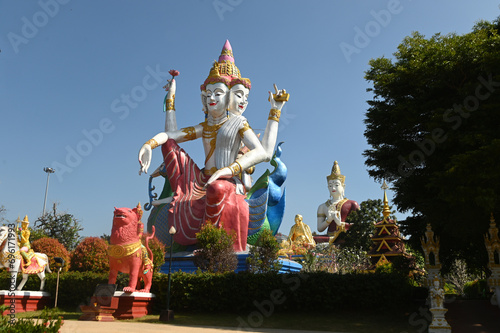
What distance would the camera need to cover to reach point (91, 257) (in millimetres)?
15875

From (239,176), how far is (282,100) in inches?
146

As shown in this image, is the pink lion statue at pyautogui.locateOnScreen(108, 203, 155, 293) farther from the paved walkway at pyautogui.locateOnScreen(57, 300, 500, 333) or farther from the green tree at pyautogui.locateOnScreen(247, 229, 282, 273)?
the green tree at pyautogui.locateOnScreen(247, 229, 282, 273)

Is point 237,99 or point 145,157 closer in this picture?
point 145,157

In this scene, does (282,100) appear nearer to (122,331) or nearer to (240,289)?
(240,289)

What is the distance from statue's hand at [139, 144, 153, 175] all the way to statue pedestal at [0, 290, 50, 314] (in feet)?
17.8

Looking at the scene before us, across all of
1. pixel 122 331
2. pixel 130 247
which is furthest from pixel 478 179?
pixel 130 247

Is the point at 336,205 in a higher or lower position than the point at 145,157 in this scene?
higher

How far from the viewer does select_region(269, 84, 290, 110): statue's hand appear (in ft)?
59.8

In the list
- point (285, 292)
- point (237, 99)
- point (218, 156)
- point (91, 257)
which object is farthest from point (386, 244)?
point (91, 257)

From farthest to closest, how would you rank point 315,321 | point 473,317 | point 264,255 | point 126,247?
point 264,255
point 126,247
point 315,321
point 473,317

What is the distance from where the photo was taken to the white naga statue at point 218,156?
52.4ft

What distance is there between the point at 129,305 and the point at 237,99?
32.1ft

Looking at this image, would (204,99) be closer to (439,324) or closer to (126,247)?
(126,247)

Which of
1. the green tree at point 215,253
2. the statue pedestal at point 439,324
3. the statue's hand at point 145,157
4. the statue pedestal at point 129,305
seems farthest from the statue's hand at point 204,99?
the statue pedestal at point 439,324
